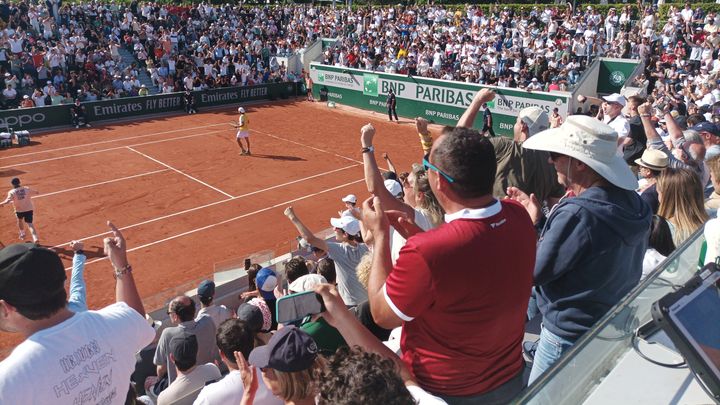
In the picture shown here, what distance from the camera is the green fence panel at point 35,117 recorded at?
22.7m

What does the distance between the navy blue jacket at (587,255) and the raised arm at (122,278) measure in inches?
95.9

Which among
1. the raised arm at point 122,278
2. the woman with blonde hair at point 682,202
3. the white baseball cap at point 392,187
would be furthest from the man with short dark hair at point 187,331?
the woman with blonde hair at point 682,202

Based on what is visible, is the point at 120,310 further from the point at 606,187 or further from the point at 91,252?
the point at 91,252

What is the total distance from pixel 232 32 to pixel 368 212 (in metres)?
36.4

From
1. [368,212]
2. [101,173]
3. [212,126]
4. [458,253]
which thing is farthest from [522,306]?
[212,126]

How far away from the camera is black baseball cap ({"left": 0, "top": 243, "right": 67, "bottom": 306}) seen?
2609 mm

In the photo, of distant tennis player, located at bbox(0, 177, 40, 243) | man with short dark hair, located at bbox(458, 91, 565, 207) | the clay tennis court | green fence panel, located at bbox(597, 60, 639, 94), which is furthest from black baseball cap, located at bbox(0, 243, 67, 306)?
green fence panel, located at bbox(597, 60, 639, 94)

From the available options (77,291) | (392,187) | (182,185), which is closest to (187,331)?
(77,291)

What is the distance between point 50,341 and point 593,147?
3.32m

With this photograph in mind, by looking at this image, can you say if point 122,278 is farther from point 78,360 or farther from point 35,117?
point 35,117

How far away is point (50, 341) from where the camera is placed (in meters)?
2.67

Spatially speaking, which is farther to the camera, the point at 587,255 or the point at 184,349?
the point at 184,349

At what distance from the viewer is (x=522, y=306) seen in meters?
2.90

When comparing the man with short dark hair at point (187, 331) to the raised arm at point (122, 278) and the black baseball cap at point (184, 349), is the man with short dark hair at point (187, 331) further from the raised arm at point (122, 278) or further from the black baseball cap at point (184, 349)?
the raised arm at point (122, 278)
